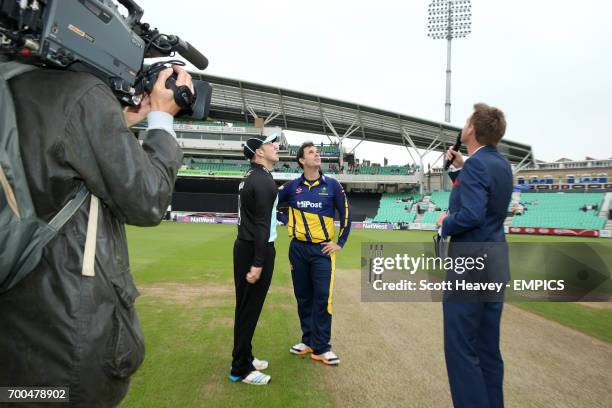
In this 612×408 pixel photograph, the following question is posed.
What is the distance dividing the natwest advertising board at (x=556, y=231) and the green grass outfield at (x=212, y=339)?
100 feet

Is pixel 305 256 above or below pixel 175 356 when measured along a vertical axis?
above

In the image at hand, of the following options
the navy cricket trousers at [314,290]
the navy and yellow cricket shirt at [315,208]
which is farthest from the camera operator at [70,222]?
the navy and yellow cricket shirt at [315,208]

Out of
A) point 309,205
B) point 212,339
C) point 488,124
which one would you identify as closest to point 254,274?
point 309,205

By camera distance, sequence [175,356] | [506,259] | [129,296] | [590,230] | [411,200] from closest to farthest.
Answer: [129,296] → [506,259] → [175,356] → [590,230] → [411,200]

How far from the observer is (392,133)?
47125 mm

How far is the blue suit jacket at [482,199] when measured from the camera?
263cm

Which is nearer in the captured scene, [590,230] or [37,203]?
[37,203]

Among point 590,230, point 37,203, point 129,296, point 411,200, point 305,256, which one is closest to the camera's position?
point 37,203

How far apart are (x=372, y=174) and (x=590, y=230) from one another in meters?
23.3

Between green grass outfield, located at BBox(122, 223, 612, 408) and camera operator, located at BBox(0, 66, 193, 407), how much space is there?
2.00m

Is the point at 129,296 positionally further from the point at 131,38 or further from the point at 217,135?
the point at 217,135

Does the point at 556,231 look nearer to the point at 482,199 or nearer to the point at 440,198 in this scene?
the point at 440,198

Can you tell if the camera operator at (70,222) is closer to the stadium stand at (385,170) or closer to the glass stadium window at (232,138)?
the stadium stand at (385,170)

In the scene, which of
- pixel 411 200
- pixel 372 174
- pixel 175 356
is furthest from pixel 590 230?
pixel 175 356
